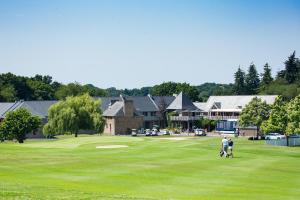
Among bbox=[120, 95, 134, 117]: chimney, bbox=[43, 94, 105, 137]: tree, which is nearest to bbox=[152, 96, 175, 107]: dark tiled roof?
bbox=[120, 95, 134, 117]: chimney

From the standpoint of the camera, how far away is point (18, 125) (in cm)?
9938

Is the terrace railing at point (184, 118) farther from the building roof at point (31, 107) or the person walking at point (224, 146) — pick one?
the person walking at point (224, 146)

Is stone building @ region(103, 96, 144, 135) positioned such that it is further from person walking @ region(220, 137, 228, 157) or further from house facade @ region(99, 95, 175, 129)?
person walking @ region(220, 137, 228, 157)

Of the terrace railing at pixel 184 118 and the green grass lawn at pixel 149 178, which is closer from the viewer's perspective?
the green grass lawn at pixel 149 178

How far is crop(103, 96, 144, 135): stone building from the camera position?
129625 millimetres

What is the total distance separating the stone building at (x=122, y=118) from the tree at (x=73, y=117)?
1873 centimetres

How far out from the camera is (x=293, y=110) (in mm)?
74375

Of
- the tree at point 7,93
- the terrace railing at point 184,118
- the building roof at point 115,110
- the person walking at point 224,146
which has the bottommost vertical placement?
the person walking at point 224,146

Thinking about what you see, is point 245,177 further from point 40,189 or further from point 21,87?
point 21,87

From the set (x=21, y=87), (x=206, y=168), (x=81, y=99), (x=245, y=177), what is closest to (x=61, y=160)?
(x=206, y=168)

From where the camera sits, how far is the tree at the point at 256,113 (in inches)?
3767

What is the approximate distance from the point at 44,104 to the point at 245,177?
105693 millimetres

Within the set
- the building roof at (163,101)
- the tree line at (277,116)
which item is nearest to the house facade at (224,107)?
the building roof at (163,101)

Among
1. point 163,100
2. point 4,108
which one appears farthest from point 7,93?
point 163,100
